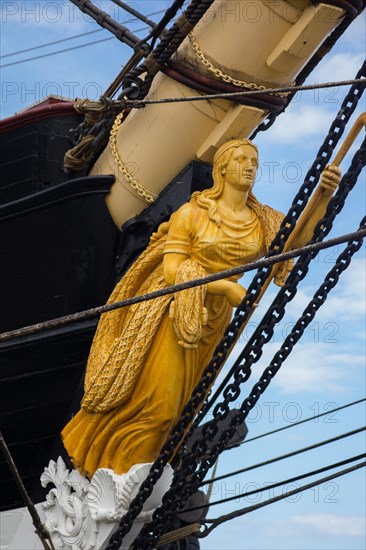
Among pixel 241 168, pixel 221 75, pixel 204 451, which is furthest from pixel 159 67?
pixel 204 451

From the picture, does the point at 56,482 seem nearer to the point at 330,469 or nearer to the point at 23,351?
the point at 23,351

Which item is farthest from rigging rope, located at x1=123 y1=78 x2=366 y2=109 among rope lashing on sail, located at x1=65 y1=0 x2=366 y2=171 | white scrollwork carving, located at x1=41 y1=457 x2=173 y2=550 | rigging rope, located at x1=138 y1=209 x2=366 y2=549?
white scrollwork carving, located at x1=41 y1=457 x2=173 y2=550

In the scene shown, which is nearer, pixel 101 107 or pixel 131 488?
pixel 131 488

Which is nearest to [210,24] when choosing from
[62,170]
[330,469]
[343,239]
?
[62,170]

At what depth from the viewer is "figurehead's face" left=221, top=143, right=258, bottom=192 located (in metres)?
5.54

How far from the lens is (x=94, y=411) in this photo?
18.5 ft

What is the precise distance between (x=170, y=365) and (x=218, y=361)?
0.21 m

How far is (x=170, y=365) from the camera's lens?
553 cm

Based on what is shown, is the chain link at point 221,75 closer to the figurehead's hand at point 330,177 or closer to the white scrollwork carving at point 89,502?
the figurehead's hand at point 330,177

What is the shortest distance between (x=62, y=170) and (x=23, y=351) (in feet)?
2.83

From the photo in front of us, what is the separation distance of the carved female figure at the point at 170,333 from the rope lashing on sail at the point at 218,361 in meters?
0.09

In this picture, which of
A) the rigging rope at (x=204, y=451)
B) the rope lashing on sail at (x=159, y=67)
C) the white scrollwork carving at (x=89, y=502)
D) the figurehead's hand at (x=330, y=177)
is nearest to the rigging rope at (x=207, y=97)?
the rope lashing on sail at (x=159, y=67)

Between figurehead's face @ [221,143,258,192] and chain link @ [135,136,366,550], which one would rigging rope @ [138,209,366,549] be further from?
figurehead's face @ [221,143,258,192]

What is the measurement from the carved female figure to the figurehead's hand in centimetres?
32
